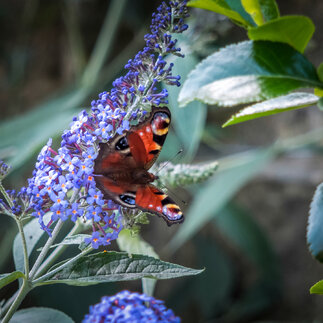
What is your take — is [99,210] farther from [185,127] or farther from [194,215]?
[194,215]

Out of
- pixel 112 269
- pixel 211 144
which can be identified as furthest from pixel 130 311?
pixel 211 144

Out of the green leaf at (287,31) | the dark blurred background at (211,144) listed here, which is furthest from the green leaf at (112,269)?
the dark blurred background at (211,144)

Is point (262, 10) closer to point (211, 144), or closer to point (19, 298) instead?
point (19, 298)

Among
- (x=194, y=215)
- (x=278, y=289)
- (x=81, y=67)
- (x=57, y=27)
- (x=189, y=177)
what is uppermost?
(x=57, y=27)

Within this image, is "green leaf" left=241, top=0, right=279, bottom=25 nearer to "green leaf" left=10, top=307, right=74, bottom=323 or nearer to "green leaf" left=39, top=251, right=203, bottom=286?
"green leaf" left=39, top=251, right=203, bottom=286

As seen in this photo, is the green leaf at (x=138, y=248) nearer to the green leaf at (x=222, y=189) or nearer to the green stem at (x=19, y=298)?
the green stem at (x=19, y=298)

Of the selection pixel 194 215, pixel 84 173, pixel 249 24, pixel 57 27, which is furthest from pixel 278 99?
pixel 57 27
